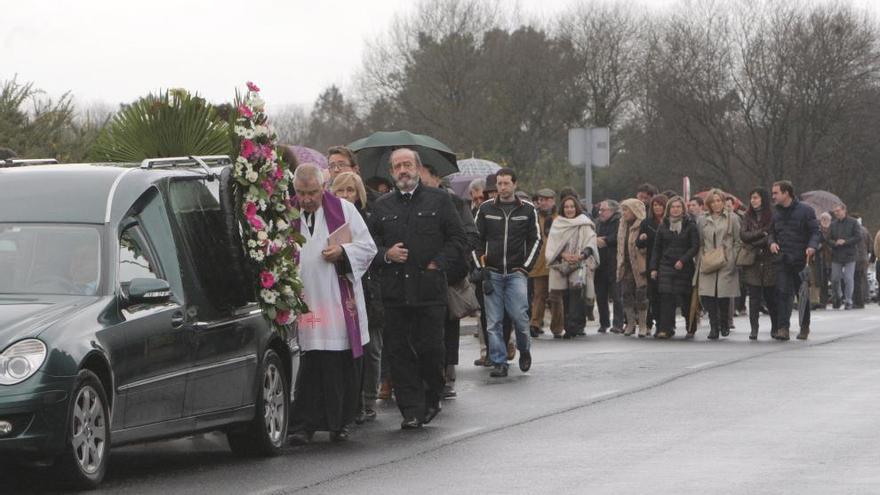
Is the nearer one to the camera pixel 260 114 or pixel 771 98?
pixel 260 114

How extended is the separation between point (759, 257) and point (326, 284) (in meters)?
12.2

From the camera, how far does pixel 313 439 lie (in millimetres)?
12312

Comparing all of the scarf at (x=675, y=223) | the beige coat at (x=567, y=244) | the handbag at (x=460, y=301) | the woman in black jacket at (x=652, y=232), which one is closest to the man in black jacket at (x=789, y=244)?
the scarf at (x=675, y=223)

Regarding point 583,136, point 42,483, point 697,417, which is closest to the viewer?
point 42,483

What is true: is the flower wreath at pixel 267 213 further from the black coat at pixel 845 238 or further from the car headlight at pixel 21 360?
the black coat at pixel 845 238

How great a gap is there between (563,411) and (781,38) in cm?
5726

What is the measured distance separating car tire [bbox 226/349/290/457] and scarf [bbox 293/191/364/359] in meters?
0.52

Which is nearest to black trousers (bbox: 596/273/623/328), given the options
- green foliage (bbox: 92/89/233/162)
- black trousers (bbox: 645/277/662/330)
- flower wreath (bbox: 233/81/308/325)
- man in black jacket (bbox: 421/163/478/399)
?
black trousers (bbox: 645/277/662/330)

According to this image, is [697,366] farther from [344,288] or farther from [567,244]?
[344,288]

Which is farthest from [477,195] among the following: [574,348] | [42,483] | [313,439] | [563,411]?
[42,483]

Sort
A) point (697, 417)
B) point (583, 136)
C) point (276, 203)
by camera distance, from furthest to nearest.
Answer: point (583, 136)
point (697, 417)
point (276, 203)

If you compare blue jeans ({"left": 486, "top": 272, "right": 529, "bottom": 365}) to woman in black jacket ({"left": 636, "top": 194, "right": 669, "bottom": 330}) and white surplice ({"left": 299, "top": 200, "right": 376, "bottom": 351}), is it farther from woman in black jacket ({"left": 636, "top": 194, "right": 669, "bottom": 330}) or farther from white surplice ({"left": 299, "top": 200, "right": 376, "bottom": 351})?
woman in black jacket ({"left": 636, "top": 194, "right": 669, "bottom": 330})

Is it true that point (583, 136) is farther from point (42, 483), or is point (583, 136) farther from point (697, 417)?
point (42, 483)

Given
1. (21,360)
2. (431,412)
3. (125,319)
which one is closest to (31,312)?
(21,360)
